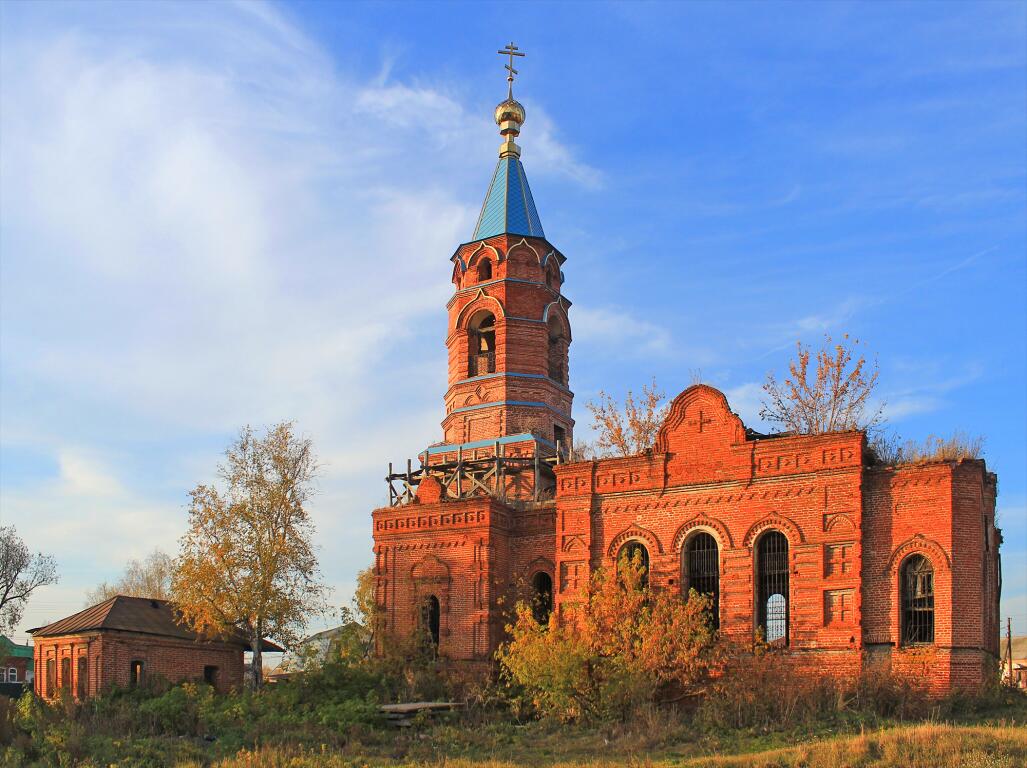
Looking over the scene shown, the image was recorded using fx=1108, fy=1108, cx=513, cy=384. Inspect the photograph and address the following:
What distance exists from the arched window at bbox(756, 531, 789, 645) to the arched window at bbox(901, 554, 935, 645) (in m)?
2.45

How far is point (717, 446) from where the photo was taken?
24594 millimetres

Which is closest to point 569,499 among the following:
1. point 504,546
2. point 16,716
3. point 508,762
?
point 504,546

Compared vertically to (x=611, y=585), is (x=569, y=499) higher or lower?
higher

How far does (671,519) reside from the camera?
2489cm

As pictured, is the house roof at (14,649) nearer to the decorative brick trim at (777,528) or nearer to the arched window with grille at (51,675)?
the arched window with grille at (51,675)

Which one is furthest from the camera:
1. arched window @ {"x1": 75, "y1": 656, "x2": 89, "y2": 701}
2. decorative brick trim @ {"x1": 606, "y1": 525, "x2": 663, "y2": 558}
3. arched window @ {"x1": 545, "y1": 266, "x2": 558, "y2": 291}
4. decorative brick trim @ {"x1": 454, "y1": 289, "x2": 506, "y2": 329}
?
arched window @ {"x1": 545, "y1": 266, "x2": 558, "y2": 291}

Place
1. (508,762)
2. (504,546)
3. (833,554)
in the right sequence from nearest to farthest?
(508,762) → (833,554) → (504,546)

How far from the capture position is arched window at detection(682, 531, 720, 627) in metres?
24.2

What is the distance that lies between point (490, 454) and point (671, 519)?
8153 millimetres

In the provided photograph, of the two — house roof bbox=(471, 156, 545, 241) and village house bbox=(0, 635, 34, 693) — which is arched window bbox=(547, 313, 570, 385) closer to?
house roof bbox=(471, 156, 545, 241)

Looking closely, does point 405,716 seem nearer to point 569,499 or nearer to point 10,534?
point 569,499

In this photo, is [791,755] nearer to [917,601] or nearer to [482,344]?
[917,601]

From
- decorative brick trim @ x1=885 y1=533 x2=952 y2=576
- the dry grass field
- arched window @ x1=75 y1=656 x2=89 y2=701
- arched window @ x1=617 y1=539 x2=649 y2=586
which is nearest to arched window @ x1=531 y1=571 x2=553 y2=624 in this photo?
arched window @ x1=617 y1=539 x2=649 y2=586

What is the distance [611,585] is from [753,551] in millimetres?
3227
